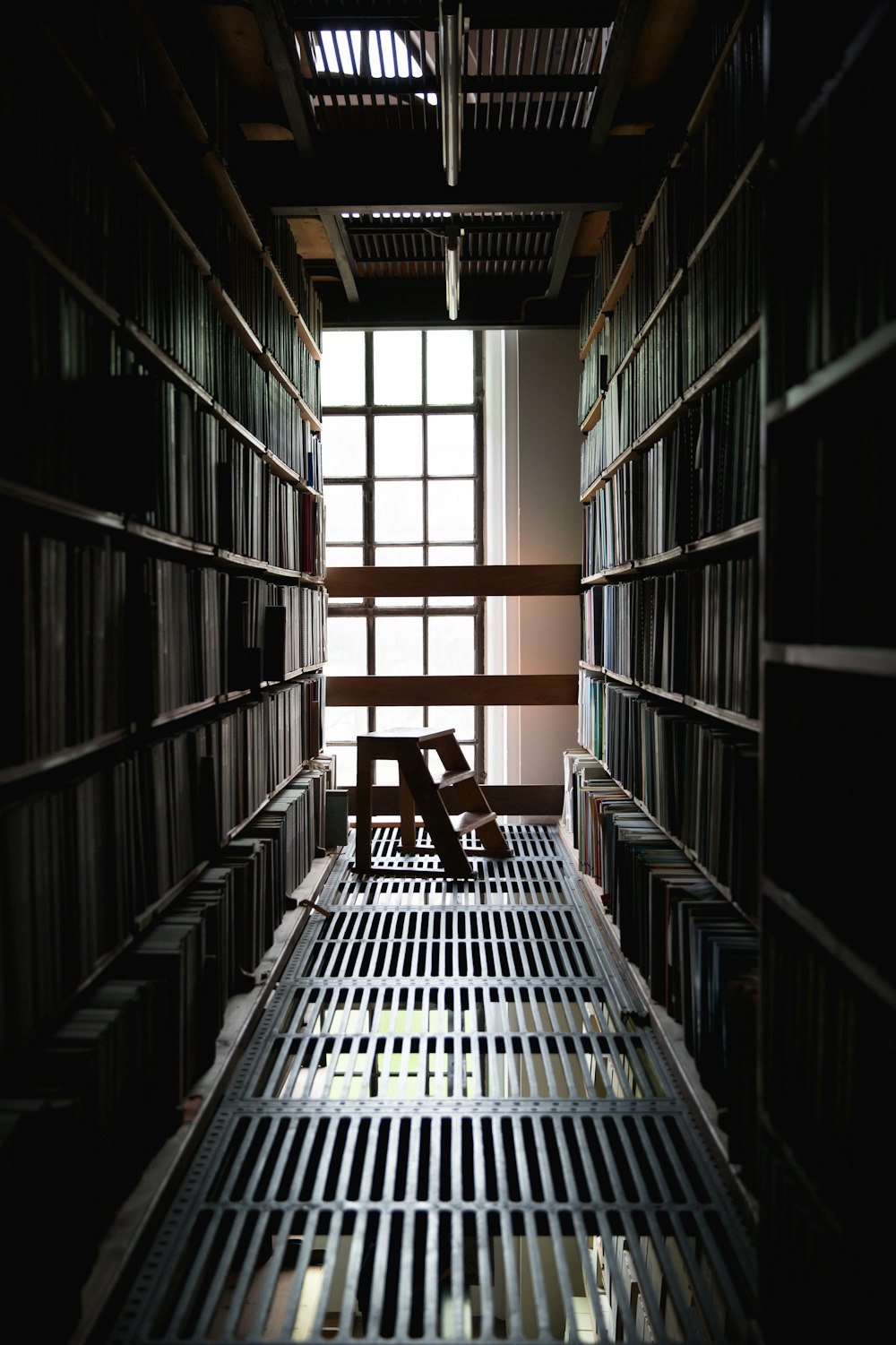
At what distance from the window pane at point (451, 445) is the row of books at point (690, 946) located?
3182mm

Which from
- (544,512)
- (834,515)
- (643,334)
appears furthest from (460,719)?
(834,515)

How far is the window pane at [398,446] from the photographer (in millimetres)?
6207

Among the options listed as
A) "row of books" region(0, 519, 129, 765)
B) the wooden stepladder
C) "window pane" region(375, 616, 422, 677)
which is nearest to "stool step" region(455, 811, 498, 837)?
the wooden stepladder

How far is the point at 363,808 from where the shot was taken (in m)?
4.16

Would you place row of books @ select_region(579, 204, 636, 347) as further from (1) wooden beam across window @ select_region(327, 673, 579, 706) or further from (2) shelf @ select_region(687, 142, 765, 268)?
(1) wooden beam across window @ select_region(327, 673, 579, 706)

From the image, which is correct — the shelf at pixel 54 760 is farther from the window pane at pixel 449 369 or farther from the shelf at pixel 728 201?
the window pane at pixel 449 369

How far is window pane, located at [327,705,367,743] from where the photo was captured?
6453 mm

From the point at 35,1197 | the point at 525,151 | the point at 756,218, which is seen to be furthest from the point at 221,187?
the point at 35,1197

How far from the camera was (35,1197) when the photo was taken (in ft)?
4.03

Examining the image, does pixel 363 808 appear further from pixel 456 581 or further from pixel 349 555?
pixel 349 555

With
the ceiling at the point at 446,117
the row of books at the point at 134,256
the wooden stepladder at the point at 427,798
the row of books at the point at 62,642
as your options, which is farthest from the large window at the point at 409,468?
the row of books at the point at 62,642

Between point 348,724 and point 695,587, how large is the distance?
4401 millimetres

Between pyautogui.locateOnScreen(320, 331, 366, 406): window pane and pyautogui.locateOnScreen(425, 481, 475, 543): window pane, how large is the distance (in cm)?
79

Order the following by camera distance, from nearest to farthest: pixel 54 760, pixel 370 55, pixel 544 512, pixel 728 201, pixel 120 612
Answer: pixel 54 760 < pixel 120 612 < pixel 728 201 < pixel 370 55 < pixel 544 512
